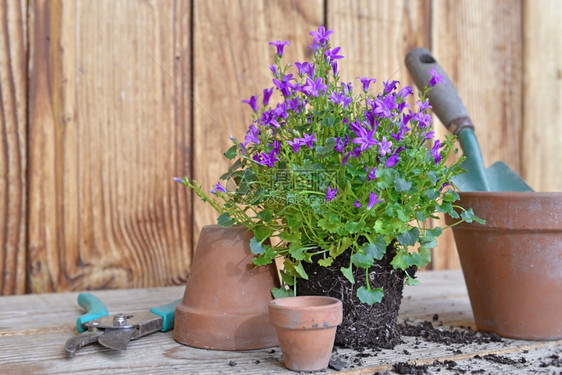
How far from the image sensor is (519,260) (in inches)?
31.6

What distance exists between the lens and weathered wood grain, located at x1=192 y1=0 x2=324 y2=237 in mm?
1282

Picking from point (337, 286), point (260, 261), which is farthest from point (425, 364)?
point (260, 261)

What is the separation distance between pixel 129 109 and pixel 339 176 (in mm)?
678

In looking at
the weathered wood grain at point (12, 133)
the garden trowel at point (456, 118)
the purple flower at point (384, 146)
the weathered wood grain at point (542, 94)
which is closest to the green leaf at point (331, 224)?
the purple flower at point (384, 146)

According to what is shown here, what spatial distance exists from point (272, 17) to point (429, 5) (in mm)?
457

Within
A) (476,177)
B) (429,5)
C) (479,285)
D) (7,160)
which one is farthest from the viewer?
(429,5)

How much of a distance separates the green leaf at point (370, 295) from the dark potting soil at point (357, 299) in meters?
0.01

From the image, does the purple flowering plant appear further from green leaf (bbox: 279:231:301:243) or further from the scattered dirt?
the scattered dirt

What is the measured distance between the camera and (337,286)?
745mm

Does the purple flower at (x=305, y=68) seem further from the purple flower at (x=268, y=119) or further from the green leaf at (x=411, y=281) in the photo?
the green leaf at (x=411, y=281)

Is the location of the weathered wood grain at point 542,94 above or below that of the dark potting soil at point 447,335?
above

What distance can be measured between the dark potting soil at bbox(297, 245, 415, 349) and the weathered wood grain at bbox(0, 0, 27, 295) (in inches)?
27.7

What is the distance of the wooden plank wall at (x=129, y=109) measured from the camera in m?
1.15

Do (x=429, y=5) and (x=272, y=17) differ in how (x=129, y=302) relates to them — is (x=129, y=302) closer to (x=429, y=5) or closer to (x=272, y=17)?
(x=272, y=17)
